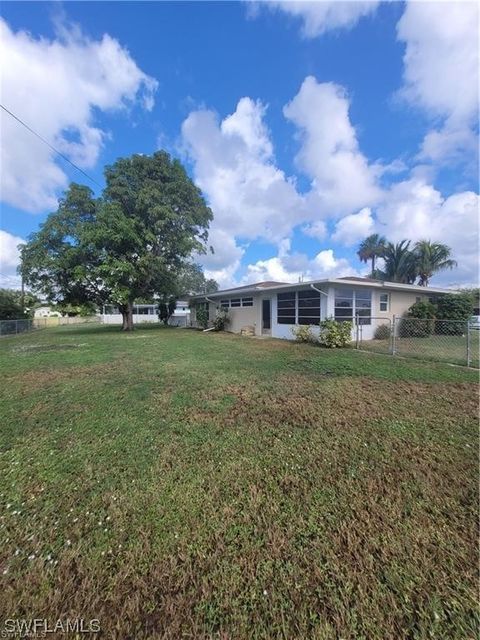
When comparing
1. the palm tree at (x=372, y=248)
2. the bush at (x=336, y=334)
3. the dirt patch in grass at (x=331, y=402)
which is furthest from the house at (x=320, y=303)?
the palm tree at (x=372, y=248)

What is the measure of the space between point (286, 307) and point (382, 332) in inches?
174

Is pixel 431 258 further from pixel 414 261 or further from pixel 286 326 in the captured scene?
pixel 286 326

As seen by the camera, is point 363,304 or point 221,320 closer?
point 363,304

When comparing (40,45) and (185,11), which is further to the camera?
(185,11)

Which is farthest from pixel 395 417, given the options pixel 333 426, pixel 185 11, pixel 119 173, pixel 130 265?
pixel 119 173

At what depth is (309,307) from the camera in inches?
471

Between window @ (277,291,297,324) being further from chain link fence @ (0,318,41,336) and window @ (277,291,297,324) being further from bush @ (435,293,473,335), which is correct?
chain link fence @ (0,318,41,336)

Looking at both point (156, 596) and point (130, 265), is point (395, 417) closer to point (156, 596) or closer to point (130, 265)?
point (156, 596)

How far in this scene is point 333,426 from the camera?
3607 mm

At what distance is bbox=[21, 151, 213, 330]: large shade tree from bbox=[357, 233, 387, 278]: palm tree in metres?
17.4

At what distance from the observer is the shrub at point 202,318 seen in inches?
810

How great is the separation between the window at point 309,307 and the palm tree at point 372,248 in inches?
725

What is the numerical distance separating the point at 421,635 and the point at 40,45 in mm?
11274

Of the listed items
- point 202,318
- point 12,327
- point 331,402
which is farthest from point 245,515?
point 12,327
